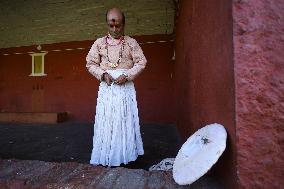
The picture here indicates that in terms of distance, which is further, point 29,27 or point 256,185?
point 29,27

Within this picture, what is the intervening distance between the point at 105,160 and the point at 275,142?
174 centimetres

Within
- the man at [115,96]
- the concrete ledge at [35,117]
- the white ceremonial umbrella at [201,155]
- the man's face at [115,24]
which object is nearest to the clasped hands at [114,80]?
the man at [115,96]

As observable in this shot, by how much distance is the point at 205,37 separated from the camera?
2.03 meters

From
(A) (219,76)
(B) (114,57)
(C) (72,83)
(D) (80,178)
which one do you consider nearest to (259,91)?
(A) (219,76)

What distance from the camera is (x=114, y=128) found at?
2613 mm

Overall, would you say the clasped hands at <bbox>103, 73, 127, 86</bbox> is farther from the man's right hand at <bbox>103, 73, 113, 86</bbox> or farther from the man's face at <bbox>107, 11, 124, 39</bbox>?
the man's face at <bbox>107, 11, 124, 39</bbox>

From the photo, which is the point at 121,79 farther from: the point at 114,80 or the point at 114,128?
the point at 114,128

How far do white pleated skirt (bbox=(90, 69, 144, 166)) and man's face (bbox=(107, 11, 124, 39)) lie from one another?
0.40 m

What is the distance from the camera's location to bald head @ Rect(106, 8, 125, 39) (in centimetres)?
268

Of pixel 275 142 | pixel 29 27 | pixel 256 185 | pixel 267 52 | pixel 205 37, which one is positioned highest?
pixel 29 27

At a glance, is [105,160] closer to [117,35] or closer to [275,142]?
[117,35]

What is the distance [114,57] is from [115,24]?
336mm

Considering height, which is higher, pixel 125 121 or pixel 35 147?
pixel 125 121

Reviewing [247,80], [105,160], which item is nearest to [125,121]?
[105,160]
